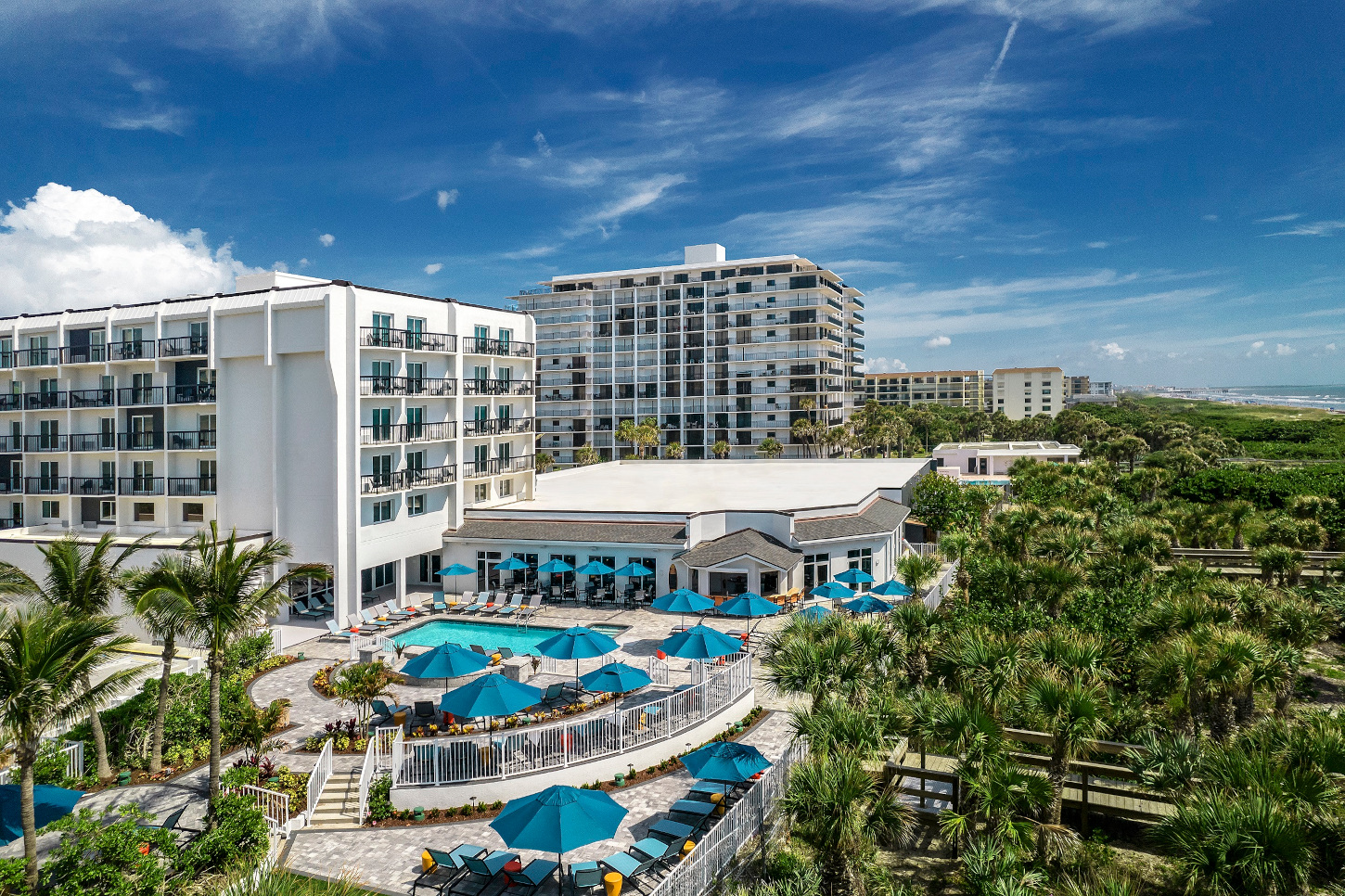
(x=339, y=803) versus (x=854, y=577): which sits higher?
(x=854, y=577)

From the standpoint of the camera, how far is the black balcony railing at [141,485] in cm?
3616

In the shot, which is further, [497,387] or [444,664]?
[497,387]

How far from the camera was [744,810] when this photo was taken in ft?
50.1

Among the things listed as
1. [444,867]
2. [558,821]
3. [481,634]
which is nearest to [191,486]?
[481,634]

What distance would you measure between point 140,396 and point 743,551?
29.1 meters

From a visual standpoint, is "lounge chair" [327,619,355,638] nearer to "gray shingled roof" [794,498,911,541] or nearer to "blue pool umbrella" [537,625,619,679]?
"blue pool umbrella" [537,625,619,679]

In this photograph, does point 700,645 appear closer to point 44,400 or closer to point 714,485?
point 714,485

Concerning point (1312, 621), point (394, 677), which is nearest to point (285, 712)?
point (394, 677)

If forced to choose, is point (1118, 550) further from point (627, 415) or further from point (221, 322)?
point (627, 415)

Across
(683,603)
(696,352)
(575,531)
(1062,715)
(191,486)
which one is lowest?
(683,603)

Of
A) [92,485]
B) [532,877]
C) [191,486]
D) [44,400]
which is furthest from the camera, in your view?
[44,400]

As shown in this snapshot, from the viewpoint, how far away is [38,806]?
14164 mm

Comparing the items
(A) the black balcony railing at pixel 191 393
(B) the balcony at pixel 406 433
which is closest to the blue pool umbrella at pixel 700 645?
(B) the balcony at pixel 406 433

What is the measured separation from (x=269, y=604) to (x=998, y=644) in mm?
15957
